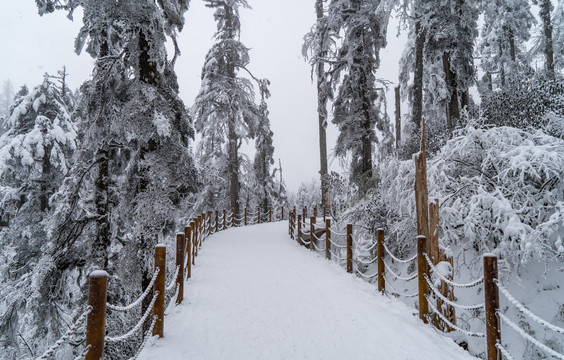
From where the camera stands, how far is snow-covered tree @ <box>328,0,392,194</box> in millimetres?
15867

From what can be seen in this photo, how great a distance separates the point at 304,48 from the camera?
61.8ft

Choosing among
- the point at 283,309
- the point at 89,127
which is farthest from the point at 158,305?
the point at 89,127

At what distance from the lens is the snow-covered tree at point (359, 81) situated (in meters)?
15.9

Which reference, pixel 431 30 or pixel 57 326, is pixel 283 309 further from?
pixel 431 30

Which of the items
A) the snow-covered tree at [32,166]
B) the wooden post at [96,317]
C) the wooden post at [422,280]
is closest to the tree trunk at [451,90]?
the wooden post at [422,280]

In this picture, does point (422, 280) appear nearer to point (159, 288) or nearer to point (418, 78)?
point (159, 288)

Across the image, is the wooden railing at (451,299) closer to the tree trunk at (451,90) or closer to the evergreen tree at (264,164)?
the tree trunk at (451,90)

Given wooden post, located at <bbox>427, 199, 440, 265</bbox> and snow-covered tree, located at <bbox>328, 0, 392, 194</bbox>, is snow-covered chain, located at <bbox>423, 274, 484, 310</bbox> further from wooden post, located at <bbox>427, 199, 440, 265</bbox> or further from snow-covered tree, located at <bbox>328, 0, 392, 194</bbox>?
snow-covered tree, located at <bbox>328, 0, 392, 194</bbox>

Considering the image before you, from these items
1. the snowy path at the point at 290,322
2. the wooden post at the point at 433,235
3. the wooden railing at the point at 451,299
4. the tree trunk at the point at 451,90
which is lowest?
the snowy path at the point at 290,322

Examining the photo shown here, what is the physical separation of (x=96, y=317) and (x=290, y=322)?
130 inches

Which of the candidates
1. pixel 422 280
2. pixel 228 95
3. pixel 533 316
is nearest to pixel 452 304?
pixel 422 280

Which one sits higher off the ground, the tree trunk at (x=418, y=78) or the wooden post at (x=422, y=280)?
the tree trunk at (x=418, y=78)

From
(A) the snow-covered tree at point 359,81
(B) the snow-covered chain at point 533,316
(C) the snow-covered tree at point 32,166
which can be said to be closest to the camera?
(B) the snow-covered chain at point 533,316

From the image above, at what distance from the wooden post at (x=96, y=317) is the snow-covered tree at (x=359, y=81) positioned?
524 inches
